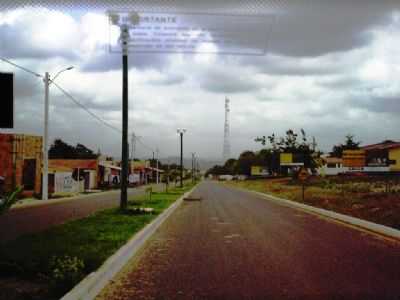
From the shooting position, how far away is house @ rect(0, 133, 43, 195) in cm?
3934

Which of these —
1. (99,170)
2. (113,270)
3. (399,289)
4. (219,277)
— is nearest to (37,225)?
(113,270)

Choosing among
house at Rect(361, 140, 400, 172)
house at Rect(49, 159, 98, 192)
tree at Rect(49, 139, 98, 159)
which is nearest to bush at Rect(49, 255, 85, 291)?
house at Rect(49, 159, 98, 192)

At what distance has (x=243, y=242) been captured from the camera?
13.6 m

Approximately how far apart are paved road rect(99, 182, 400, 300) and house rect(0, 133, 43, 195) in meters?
25.3

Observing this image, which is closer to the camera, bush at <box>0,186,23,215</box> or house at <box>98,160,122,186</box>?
bush at <box>0,186,23,215</box>

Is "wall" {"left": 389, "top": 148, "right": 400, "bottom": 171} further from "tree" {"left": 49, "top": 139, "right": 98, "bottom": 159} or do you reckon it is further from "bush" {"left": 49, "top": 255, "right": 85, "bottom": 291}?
"bush" {"left": 49, "top": 255, "right": 85, "bottom": 291}

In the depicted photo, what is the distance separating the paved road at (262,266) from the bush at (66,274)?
48 centimetres

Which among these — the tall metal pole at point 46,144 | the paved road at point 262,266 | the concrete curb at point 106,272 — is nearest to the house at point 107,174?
the tall metal pole at point 46,144

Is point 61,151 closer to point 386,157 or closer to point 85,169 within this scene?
point 85,169

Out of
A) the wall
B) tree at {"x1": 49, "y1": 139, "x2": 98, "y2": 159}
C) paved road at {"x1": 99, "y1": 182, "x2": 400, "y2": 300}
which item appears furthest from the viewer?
tree at {"x1": 49, "y1": 139, "x2": 98, "y2": 159}

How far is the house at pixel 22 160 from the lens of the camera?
39.3 m

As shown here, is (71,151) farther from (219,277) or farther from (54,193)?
(219,277)

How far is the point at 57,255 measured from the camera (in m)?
10.7

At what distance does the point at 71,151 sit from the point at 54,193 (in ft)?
244
